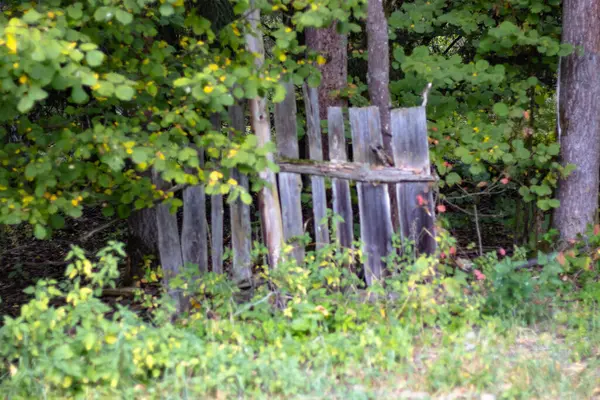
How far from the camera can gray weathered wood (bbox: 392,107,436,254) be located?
5184mm

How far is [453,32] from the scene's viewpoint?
7793mm

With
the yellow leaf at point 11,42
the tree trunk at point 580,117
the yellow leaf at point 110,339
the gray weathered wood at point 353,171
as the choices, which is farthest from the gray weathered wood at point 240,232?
the tree trunk at point 580,117

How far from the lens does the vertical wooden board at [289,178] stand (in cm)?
556

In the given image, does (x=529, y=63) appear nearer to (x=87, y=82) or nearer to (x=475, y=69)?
(x=475, y=69)

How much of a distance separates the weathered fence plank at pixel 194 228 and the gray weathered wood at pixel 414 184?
1.65m

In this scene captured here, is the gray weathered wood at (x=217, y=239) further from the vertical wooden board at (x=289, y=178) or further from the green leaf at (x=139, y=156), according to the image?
the green leaf at (x=139, y=156)

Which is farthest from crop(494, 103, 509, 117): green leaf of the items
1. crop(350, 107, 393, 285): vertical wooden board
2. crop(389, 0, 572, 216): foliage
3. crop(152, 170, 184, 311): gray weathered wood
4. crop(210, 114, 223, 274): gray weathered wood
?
crop(152, 170, 184, 311): gray weathered wood

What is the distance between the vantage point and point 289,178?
557 cm

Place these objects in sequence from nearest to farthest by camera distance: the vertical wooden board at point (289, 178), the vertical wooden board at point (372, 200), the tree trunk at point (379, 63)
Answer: the vertical wooden board at point (372, 200)
the vertical wooden board at point (289, 178)
the tree trunk at point (379, 63)

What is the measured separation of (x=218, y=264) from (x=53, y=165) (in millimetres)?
1733

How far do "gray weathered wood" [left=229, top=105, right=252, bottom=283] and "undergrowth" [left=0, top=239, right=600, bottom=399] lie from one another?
1.83 ft

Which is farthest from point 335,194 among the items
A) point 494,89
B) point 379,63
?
point 494,89

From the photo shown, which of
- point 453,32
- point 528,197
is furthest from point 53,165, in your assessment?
point 453,32

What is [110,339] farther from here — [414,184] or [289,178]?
[414,184]
